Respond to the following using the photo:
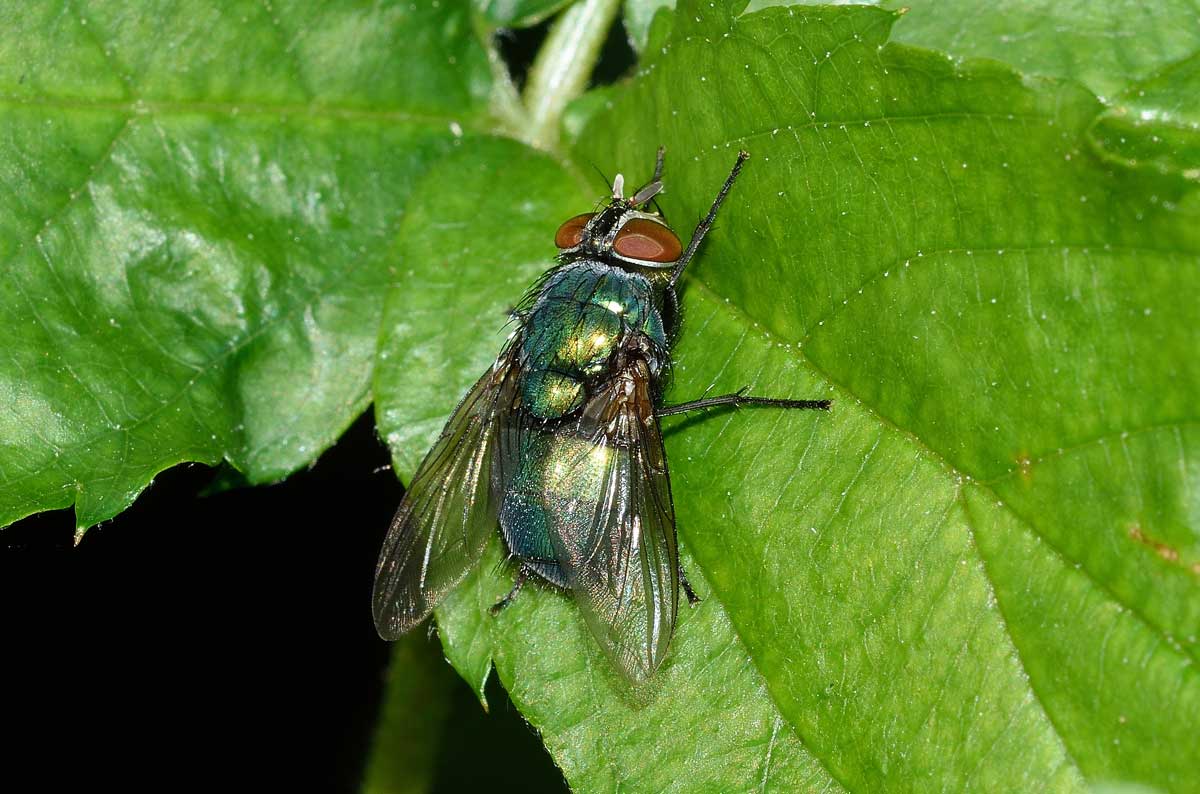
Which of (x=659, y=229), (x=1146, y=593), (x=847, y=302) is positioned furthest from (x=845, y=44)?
(x=1146, y=593)

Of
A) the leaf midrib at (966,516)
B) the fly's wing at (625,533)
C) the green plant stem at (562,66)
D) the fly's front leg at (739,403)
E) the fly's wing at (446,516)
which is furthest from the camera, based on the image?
the green plant stem at (562,66)

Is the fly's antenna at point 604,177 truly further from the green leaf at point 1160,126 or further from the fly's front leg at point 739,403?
the green leaf at point 1160,126

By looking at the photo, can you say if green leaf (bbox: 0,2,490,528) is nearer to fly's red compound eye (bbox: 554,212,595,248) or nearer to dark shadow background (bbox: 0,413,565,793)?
fly's red compound eye (bbox: 554,212,595,248)

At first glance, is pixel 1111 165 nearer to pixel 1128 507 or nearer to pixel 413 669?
pixel 1128 507

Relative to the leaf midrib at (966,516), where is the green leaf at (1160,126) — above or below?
above

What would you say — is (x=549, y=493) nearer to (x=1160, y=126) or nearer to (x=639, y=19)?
(x=639, y=19)

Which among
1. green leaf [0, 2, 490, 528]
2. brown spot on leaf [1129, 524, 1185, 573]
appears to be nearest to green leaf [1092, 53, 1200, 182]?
brown spot on leaf [1129, 524, 1185, 573]

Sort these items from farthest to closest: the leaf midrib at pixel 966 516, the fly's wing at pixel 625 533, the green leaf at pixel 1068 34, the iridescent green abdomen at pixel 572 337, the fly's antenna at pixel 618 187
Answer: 1. the fly's antenna at pixel 618 187
2. the iridescent green abdomen at pixel 572 337
3. the fly's wing at pixel 625 533
4. the green leaf at pixel 1068 34
5. the leaf midrib at pixel 966 516

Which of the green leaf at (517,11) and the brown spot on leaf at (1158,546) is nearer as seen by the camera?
the brown spot on leaf at (1158,546)

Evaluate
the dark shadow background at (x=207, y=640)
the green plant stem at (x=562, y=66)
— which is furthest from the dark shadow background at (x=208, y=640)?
the green plant stem at (x=562, y=66)
